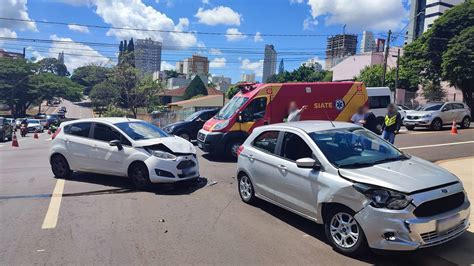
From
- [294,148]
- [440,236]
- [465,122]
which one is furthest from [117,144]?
[465,122]

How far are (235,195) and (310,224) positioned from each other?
2.24m

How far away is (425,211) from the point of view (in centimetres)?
459

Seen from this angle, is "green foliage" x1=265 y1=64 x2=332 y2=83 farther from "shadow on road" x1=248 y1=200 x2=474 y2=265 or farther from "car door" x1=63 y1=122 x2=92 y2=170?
"shadow on road" x1=248 y1=200 x2=474 y2=265

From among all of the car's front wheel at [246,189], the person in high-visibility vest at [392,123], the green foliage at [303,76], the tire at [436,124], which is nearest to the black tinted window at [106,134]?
the car's front wheel at [246,189]

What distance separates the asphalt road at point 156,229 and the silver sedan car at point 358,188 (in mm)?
392

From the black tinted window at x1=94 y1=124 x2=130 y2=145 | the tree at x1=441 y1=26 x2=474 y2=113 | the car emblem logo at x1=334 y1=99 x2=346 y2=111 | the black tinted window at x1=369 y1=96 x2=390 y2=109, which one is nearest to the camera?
the black tinted window at x1=94 y1=124 x2=130 y2=145

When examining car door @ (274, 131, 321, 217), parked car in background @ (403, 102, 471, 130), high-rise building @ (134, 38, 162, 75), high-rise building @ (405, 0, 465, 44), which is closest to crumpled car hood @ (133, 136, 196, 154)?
car door @ (274, 131, 321, 217)

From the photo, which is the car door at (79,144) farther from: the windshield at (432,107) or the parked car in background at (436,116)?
the windshield at (432,107)

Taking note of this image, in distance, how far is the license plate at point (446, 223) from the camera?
15.1 feet

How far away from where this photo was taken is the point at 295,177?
5.91 metres

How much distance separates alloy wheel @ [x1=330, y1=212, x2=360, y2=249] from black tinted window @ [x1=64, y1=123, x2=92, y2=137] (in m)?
6.65

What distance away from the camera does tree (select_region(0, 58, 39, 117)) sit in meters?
65.1

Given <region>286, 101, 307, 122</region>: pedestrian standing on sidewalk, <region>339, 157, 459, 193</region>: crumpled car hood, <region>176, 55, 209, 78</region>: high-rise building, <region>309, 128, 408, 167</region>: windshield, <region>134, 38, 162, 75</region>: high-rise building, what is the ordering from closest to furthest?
<region>339, 157, 459, 193</region>: crumpled car hood < <region>309, 128, 408, 167</region>: windshield < <region>286, 101, 307, 122</region>: pedestrian standing on sidewalk < <region>134, 38, 162, 75</region>: high-rise building < <region>176, 55, 209, 78</region>: high-rise building

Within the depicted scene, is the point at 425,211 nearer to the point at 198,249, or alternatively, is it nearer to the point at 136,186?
the point at 198,249
